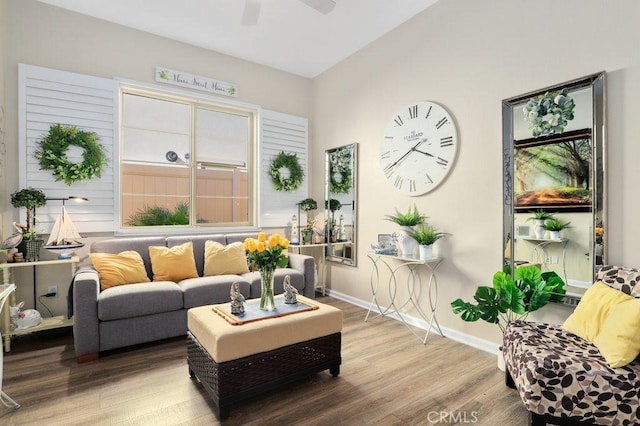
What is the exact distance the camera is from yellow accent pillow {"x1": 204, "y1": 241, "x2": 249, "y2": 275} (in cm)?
358

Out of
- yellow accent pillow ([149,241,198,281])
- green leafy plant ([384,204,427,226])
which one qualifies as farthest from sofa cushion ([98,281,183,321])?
green leafy plant ([384,204,427,226])

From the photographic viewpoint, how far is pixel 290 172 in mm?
4832

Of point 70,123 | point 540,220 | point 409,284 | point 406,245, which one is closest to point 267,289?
point 406,245

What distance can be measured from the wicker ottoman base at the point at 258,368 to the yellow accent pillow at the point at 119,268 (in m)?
1.17

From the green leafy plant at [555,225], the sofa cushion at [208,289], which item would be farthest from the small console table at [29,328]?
the green leafy plant at [555,225]

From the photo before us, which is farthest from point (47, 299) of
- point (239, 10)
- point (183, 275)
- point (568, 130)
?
point (568, 130)

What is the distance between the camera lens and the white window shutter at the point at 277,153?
4.66 metres

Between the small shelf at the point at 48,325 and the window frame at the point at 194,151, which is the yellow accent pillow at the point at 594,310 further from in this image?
the small shelf at the point at 48,325

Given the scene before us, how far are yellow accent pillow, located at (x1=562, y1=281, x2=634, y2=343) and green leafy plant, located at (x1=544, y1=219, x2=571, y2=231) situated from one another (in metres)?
0.47

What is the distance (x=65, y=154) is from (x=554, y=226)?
451cm

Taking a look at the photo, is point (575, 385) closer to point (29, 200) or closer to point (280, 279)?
point (280, 279)

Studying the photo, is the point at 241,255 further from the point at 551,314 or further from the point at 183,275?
the point at 551,314

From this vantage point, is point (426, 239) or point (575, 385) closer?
point (575, 385)

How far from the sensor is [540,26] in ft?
8.35
